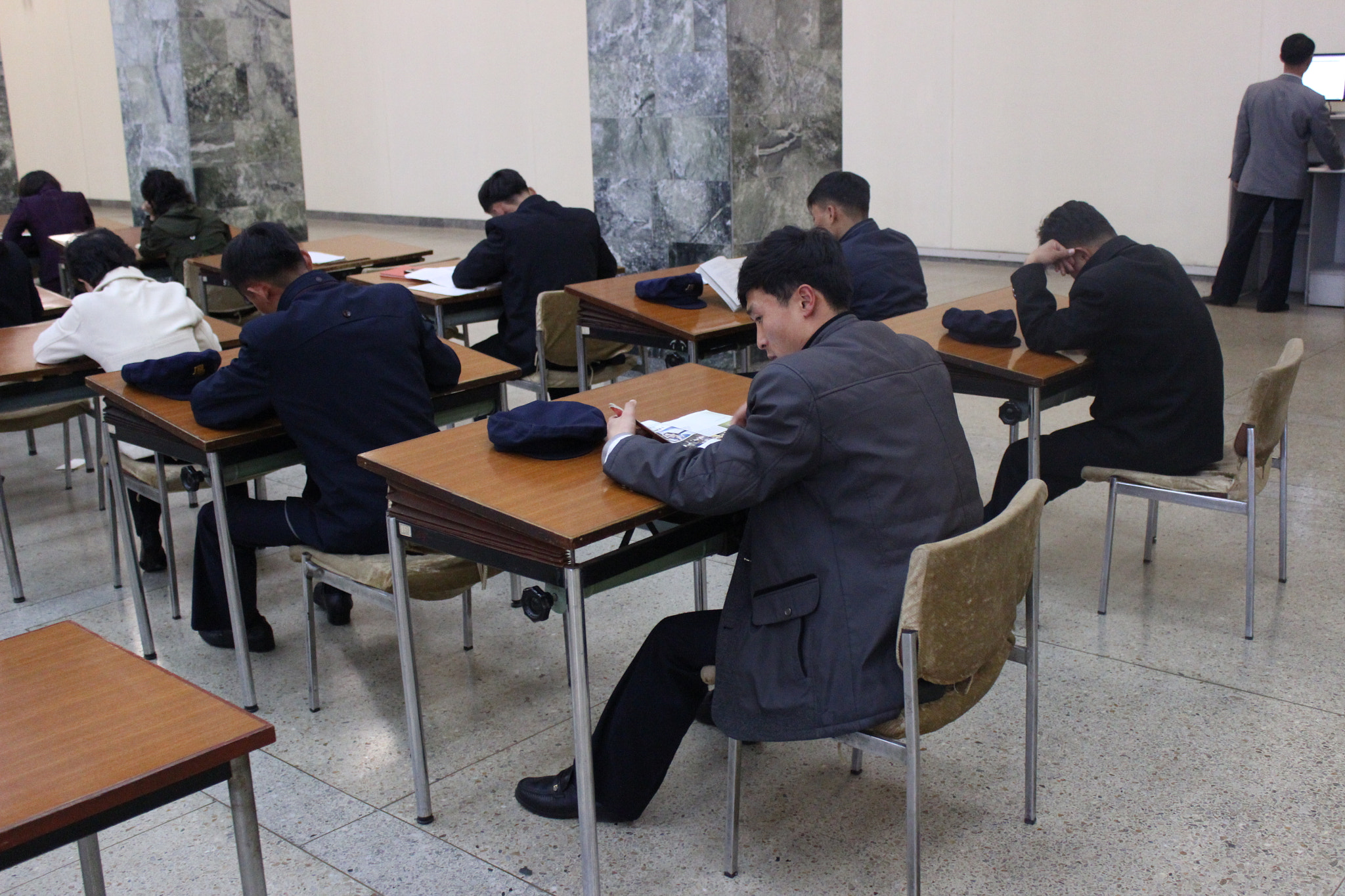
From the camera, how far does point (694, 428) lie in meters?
2.47

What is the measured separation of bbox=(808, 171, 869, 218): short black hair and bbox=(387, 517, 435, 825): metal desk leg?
81.2 inches

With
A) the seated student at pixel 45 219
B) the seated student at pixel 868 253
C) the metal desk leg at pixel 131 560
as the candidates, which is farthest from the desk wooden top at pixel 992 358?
the seated student at pixel 45 219

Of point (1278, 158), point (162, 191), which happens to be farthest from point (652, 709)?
point (1278, 158)

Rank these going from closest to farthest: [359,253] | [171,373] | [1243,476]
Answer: [171,373] < [1243,476] < [359,253]

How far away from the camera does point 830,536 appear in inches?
79.7

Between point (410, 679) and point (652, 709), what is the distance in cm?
51

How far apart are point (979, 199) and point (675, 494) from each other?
7.39 metres

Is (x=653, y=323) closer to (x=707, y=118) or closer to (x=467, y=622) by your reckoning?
(x=467, y=622)

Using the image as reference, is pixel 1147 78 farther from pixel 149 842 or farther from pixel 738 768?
pixel 149 842

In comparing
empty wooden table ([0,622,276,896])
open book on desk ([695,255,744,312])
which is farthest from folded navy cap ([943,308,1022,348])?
empty wooden table ([0,622,276,896])

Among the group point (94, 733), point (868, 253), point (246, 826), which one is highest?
point (868, 253)

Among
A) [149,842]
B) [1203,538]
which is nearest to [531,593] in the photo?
[149,842]

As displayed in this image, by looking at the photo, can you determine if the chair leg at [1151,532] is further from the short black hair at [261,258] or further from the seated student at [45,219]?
the seated student at [45,219]

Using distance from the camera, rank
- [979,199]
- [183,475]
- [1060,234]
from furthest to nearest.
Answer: [979,199]
[1060,234]
[183,475]
